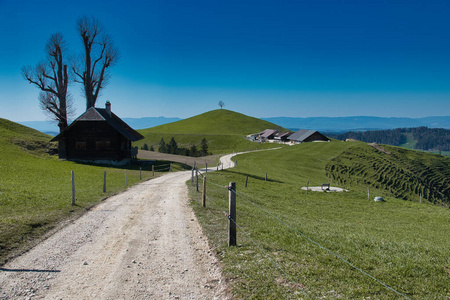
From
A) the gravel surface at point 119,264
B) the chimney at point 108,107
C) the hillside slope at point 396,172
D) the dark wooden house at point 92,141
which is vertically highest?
the chimney at point 108,107

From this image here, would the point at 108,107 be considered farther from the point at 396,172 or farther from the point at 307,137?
the point at 307,137

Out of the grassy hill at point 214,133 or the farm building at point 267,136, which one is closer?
the farm building at point 267,136

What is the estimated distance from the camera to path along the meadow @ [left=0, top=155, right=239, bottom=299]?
7.18m

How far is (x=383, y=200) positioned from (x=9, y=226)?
108ft

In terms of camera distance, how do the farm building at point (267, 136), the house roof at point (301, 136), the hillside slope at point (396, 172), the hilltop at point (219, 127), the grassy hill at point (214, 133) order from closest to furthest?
1. the hillside slope at point (396, 172)
2. the house roof at point (301, 136)
3. the farm building at point (267, 136)
4. the grassy hill at point (214, 133)
5. the hilltop at point (219, 127)

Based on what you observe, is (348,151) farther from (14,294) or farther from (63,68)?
(14,294)

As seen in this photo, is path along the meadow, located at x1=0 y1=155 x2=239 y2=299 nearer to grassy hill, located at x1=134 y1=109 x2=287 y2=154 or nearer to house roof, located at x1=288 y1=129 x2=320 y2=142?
grassy hill, located at x1=134 y1=109 x2=287 y2=154

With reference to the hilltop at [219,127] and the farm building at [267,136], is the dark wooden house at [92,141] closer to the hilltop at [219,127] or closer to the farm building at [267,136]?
the farm building at [267,136]

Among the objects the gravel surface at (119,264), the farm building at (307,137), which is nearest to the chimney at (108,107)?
the gravel surface at (119,264)

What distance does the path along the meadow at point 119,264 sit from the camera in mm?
7184

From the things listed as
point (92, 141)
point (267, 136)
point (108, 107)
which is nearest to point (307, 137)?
point (267, 136)

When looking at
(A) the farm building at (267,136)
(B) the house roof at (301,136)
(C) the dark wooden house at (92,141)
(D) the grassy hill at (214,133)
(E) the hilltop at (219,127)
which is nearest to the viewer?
(C) the dark wooden house at (92,141)

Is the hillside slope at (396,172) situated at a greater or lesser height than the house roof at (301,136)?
lesser

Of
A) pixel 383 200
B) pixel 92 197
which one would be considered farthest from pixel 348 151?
pixel 92 197
